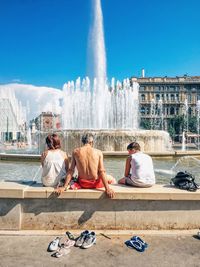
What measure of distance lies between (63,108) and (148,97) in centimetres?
7298

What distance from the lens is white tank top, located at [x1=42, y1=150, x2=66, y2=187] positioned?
495 centimetres

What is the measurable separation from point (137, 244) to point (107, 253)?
0.44 metres

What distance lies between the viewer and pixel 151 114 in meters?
95.1

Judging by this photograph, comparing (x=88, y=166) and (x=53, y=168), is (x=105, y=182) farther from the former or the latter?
(x=53, y=168)

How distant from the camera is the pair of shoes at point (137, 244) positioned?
397 centimetres

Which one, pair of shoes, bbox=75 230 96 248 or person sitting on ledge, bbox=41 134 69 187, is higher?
person sitting on ledge, bbox=41 134 69 187

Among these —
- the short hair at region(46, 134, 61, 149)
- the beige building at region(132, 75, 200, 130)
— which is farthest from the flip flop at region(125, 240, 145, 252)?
the beige building at region(132, 75, 200, 130)

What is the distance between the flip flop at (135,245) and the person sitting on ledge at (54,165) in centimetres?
143

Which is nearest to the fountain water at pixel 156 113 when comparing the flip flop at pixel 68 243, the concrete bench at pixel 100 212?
the concrete bench at pixel 100 212

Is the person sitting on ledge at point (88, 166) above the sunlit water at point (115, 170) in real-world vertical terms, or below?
above

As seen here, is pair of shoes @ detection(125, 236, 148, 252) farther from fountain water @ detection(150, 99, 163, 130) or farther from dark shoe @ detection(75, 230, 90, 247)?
fountain water @ detection(150, 99, 163, 130)

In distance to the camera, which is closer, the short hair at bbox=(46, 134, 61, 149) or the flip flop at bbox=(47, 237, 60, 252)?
the flip flop at bbox=(47, 237, 60, 252)

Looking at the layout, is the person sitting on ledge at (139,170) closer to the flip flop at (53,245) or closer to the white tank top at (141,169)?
the white tank top at (141,169)

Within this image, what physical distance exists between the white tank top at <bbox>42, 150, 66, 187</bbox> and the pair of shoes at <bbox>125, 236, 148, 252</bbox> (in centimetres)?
150
